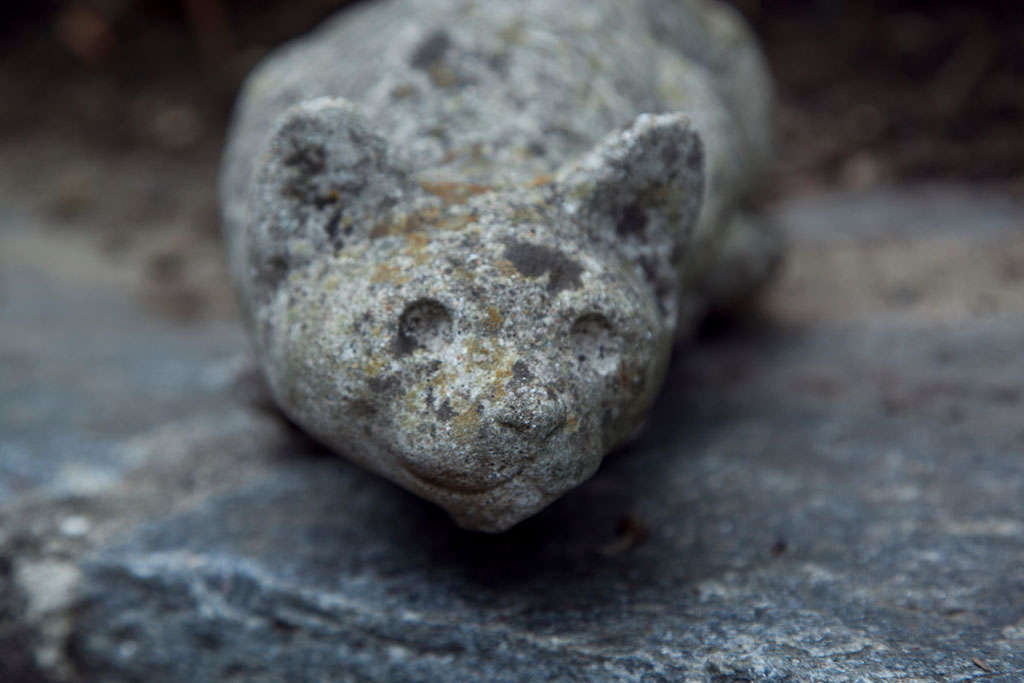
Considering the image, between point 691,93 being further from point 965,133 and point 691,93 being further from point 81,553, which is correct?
point 965,133

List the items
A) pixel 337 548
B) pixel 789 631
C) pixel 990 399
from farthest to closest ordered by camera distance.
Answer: pixel 990 399 → pixel 337 548 → pixel 789 631

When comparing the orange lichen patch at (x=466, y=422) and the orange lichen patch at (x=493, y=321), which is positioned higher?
the orange lichen patch at (x=493, y=321)

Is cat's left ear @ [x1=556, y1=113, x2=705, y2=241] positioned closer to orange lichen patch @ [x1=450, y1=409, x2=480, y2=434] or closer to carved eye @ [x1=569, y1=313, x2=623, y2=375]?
carved eye @ [x1=569, y1=313, x2=623, y2=375]

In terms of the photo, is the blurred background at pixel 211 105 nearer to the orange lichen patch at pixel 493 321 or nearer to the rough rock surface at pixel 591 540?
the rough rock surface at pixel 591 540

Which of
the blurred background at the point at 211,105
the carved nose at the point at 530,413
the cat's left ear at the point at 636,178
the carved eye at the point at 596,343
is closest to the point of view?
the carved nose at the point at 530,413

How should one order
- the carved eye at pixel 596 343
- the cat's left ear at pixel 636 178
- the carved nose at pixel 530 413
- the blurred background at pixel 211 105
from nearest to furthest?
the carved nose at pixel 530 413
the carved eye at pixel 596 343
the cat's left ear at pixel 636 178
the blurred background at pixel 211 105

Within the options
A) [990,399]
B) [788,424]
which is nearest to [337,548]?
[788,424]

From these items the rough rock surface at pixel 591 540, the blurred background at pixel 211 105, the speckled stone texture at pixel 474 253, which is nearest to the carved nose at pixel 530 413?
the speckled stone texture at pixel 474 253

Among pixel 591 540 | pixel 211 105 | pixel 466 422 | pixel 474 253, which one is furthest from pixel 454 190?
pixel 211 105
